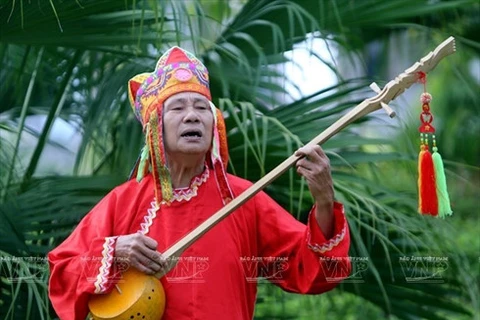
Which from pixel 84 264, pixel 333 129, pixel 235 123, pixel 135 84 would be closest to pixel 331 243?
pixel 333 129

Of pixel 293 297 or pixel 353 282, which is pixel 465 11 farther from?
pixel 353 282

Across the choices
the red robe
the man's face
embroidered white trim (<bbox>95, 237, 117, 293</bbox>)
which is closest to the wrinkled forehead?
the man's face

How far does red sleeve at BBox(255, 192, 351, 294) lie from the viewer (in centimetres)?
343

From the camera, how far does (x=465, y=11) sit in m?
6.11

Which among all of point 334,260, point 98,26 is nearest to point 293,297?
point 98,26

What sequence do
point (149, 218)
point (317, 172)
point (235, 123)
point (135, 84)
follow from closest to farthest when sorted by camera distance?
point (317, 172) < point (149, 218) < point (135, 84) < point (235, 123)

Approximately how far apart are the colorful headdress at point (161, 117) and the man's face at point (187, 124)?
17mm

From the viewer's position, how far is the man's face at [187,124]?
353cm

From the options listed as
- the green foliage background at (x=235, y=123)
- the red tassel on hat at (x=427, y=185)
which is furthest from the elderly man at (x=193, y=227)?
the green foliage background at (x=235, y=123)

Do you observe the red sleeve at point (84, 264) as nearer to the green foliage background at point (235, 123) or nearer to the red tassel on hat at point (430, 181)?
the green foliage background at point (235, 123)

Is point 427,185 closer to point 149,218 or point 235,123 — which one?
point 149,218

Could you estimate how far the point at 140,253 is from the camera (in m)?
3.38

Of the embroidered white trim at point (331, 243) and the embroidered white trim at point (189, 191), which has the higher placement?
the embroidered white trim at point (189, 191)

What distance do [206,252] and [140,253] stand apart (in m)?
0.20
